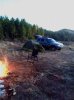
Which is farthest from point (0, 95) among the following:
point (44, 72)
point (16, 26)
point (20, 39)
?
point (16, 26)

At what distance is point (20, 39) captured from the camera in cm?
5822

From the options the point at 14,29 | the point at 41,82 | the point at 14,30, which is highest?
the point at 14,29

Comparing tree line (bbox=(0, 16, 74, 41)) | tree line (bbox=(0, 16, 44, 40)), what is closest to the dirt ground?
tree line (bbox=(0, 16, 74, 41))

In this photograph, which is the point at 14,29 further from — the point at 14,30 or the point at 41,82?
the point at 41,82

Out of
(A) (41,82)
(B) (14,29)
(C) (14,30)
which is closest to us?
(A) (41,82)

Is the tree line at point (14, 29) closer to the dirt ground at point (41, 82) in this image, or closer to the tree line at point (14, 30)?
the tree line at point (14, 30)

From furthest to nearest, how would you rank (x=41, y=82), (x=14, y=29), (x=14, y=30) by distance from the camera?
(x=14, y=29) → (x=14, y=30) → (x=41, y=82)

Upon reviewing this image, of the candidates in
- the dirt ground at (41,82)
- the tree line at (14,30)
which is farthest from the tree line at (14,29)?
the dirt ground at (41,82)

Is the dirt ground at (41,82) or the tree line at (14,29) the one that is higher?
the tree line at (14,29)

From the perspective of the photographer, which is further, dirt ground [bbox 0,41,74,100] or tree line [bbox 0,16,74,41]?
tree line [bbox 0,16,74,41]

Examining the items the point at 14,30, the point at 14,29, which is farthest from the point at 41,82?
the point at 14,29

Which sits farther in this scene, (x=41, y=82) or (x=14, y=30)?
(x=14, y=30)

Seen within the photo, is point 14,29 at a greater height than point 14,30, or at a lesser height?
greater

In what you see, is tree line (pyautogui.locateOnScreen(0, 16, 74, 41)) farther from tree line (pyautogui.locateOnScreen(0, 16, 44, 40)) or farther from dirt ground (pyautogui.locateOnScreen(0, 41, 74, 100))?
dirt ground (pyautogui.locateOnScreen(0, 41, 74, 100))
